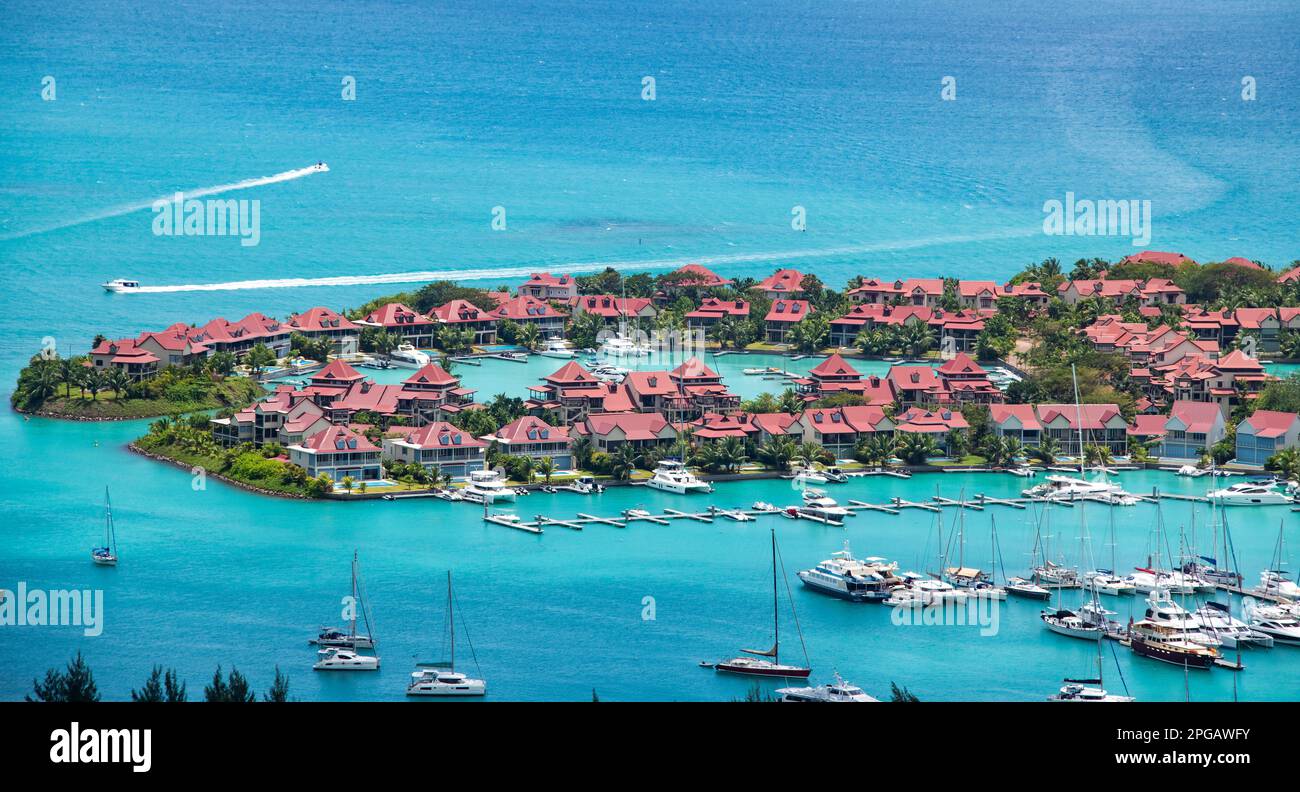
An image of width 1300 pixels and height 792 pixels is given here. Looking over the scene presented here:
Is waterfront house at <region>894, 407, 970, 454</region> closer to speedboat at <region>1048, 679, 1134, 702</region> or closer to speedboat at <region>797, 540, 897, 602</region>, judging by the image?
speedboat at <region>797, 540, 897, 602</region>

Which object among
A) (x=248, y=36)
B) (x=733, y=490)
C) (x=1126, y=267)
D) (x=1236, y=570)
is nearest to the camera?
(x=1236, y=570)

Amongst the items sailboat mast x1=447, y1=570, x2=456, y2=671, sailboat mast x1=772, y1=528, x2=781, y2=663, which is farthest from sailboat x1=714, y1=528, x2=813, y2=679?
sailboat mast x1=447, y1=570, x2=456, y2=671

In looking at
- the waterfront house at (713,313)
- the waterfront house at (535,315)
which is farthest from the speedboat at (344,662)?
the waterfront house at (713,313)

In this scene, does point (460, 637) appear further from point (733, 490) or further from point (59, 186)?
point (59, 186)

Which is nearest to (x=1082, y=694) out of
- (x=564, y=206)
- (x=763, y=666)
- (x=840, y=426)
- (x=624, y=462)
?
(x=763, y=666)

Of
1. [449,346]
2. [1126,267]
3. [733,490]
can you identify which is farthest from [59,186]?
[733,490]

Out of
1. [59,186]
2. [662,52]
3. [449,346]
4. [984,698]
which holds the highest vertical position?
[662,52]

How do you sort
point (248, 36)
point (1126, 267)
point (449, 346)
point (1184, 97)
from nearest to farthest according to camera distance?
1. point (449, 346)
2. point (1126, 267)
3. point (1184, 97)
4. point (248, 36)

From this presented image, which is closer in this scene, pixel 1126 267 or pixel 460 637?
pixel 460 637
